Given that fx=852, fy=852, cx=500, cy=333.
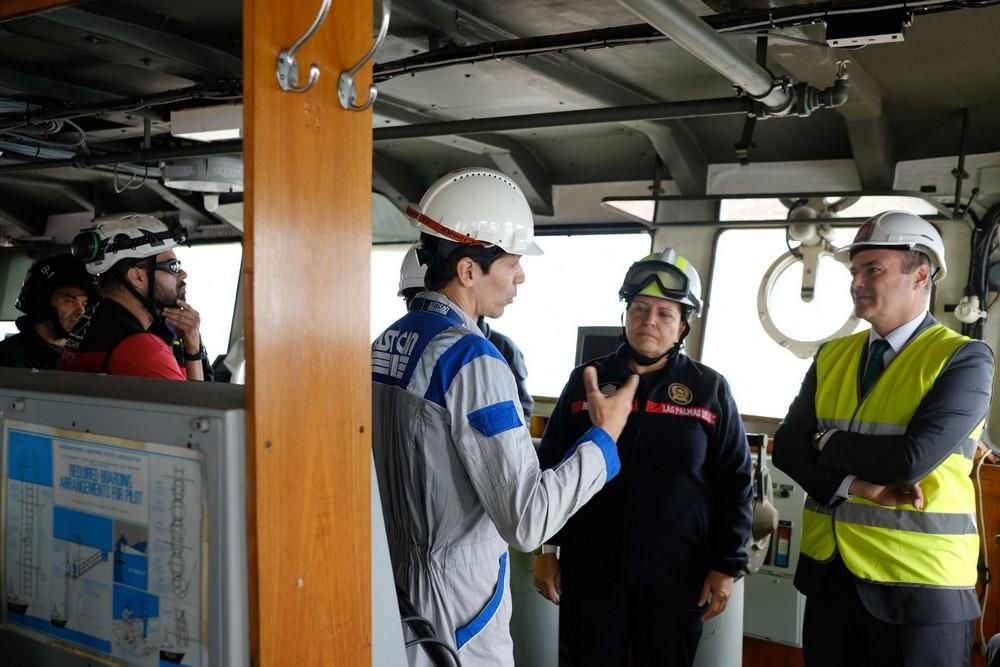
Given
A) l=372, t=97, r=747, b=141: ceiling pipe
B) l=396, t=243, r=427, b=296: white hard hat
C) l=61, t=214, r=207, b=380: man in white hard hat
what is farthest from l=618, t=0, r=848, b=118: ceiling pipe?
l=396, t=243, r=427, b=296: white hard hat

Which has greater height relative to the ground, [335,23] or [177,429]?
[335,23]

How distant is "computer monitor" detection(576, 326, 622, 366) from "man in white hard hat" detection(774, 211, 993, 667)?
6.92 feet

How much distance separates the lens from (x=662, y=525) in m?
2.71

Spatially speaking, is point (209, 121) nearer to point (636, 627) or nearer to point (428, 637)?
point (636, 627)

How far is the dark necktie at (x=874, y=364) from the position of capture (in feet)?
8.57

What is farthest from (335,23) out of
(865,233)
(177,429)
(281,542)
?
(865,233)

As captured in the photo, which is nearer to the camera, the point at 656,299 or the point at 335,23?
the point at 335,23

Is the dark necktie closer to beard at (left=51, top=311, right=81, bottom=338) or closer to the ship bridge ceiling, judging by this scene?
the ship bridge ceiling

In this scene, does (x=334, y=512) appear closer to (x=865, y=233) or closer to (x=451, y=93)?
(x=865, y=233)

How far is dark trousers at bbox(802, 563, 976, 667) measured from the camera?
2359 mm

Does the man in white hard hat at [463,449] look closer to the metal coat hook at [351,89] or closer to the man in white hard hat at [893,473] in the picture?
the metal coat hook at [351,89]

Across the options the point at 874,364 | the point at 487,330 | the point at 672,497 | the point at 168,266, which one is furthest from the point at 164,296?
the point at 874,364

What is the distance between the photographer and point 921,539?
2402mm

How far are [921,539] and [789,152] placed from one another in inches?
107
